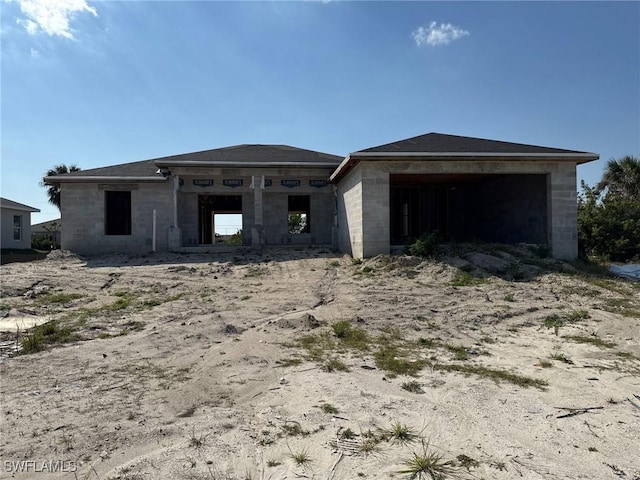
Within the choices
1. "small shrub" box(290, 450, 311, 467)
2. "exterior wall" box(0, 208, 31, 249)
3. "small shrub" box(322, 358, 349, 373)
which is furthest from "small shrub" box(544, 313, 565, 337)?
"exterior wall" box(0, 208, 31, 249)

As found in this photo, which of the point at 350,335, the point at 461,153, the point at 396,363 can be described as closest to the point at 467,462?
the point at 396,363

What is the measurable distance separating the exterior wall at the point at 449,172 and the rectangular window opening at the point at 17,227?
25562 millimetres

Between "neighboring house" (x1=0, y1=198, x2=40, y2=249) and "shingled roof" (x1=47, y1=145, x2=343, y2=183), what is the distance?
12166mm

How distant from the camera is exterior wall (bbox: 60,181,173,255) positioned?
18.5m

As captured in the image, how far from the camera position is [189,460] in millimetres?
3322

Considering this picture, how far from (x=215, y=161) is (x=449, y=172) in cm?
980

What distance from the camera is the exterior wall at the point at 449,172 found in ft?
44.7

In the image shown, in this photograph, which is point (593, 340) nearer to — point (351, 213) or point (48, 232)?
point (351, 213)

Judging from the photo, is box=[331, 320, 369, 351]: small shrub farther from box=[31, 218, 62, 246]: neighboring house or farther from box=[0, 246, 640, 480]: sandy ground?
box=[31, 218, 62, 246]: neighboring house

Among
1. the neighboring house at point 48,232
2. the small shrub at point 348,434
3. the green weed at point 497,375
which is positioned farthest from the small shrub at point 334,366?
the neighboring house at point 48,232

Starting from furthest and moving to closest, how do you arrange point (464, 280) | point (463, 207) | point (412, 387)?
1. point (463, 207)
2. point (464, 280)
3. point (412, 387)

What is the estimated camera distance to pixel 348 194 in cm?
1602

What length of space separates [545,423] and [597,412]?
0.68 metres

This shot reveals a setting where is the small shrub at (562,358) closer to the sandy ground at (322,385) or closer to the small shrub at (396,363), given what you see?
the sandy ground at (322,385)
